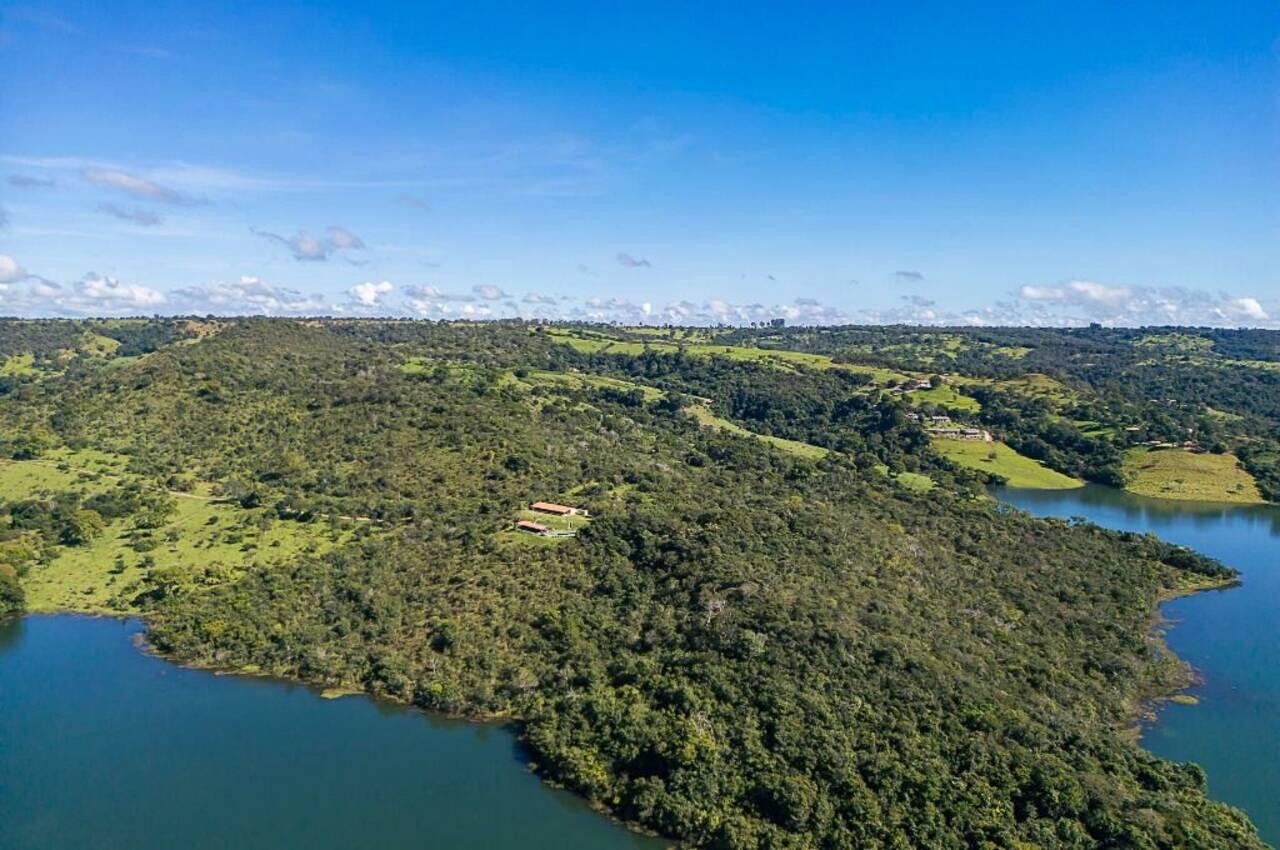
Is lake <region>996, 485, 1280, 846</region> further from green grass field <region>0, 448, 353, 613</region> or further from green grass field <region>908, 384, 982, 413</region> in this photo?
green grass field <region>0, 448, 353, 613</region>

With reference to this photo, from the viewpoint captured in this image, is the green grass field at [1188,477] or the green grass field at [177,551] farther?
the green grass field at [1188,477]

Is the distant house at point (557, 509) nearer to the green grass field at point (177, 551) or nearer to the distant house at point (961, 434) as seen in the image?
the green grass field at point (177, 551)

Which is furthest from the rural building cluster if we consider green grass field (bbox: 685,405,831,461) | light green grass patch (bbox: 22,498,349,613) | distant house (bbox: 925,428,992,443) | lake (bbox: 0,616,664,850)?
distant house (bbox: 925,428,992,443)

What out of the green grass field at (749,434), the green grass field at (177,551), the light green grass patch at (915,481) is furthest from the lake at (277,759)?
the green grass field at (749,434)

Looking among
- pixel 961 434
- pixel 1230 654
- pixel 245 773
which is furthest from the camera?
pixel 961 434

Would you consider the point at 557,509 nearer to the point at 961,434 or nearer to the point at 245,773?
the point at 245,773

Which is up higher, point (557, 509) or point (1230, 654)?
point (557, 509)

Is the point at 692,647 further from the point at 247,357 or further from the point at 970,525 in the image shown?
the point at 247,357

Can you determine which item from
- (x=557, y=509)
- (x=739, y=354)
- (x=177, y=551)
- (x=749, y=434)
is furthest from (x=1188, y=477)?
(x=177, y=551)
